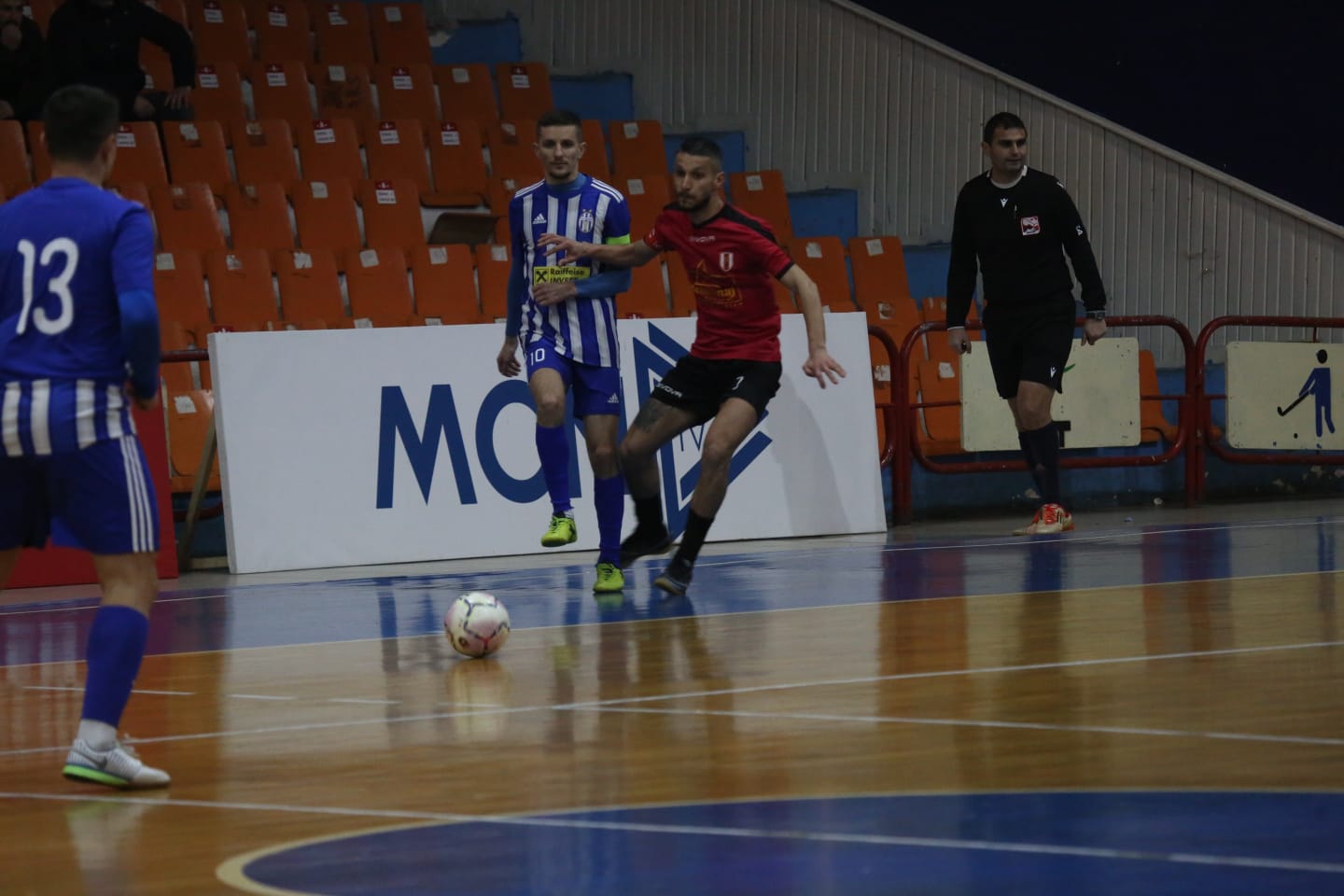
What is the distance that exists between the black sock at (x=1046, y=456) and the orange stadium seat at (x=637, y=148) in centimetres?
496

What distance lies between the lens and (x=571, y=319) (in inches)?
371

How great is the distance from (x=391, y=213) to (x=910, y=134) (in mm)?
5126

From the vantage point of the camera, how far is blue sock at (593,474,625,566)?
9.28m

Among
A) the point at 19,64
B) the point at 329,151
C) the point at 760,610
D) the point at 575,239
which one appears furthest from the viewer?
the point at 329,151

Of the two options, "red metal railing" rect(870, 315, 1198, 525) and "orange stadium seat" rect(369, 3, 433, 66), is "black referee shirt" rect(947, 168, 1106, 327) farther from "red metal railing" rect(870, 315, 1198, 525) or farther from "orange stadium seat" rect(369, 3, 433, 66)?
"orange stadium seat" rect(369, 3, 433, 66)

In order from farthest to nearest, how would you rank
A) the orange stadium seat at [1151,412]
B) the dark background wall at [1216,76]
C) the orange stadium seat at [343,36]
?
the orange stadium seat at [343,36] → the dark background wall at [1216,76] → the orange stadium seat at [1151,412]

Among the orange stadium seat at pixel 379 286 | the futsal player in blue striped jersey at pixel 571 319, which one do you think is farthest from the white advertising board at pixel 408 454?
the futsal player in blue striped jersey at pixel 571 319

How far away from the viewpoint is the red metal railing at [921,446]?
13609mm

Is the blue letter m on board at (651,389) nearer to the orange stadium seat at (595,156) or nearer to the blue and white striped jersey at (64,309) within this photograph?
the orange stadium seat at (595,156)

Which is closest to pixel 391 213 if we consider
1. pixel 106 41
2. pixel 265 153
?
pixel 265 153

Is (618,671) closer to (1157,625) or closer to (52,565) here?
(1157,625)

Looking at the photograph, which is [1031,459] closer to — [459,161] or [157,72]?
[459,161]

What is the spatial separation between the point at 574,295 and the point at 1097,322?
3.70 m

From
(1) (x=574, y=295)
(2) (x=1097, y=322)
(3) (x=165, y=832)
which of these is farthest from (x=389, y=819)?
(2) (x=1097, y=322)
